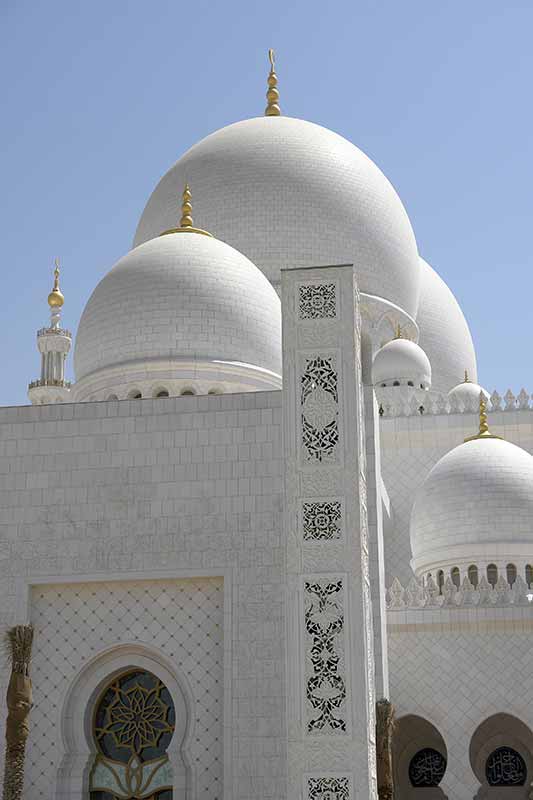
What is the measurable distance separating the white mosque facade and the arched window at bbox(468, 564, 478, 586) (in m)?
0.01

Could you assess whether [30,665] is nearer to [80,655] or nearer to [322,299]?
[80,655]

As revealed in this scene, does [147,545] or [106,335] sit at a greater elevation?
[106,335]

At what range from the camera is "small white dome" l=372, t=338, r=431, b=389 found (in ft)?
73.3

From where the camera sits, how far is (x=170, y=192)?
2331cm

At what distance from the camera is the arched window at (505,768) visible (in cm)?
1750

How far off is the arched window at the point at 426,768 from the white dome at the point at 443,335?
350 inches

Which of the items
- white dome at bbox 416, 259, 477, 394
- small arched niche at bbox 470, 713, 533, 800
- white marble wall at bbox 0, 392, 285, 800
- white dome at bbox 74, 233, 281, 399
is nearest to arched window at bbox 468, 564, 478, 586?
small arched niche at bbox 470, 713, 533, 800

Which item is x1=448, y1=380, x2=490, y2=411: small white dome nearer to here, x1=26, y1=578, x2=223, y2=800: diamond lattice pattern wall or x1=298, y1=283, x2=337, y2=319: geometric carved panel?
x1=26, y1=578, x2=223, y2=800: diamond lattice pattern wall

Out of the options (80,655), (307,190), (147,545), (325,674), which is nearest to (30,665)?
(80,655)

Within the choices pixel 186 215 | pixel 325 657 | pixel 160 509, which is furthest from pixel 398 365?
pixel 325 657

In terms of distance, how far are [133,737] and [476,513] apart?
264 inches

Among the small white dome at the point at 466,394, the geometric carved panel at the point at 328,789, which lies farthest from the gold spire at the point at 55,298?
the geometric carved panel at the point at 328,789

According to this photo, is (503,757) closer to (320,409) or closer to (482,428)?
(482,428)

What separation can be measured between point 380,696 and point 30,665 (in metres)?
3.88
